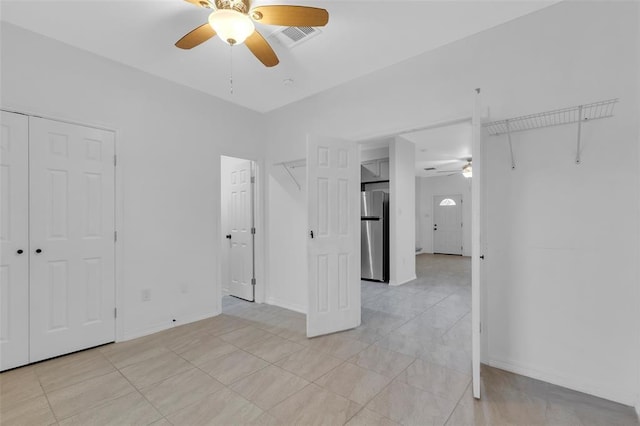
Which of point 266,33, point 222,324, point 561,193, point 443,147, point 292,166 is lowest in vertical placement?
point 222,324

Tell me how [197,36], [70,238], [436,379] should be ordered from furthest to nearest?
[70,238], [436,379], [197,36]

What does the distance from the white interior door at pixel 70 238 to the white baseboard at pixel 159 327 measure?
163mm

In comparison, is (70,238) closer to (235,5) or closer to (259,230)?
(259,230)

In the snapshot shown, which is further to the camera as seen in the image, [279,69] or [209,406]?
[279,69]

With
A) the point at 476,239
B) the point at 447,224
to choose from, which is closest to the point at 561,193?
the point at 476,239

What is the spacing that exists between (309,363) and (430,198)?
889cm

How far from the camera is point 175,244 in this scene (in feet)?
11.1

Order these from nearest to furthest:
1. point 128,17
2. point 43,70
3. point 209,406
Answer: point 209,406
point 128,17
point 43,70

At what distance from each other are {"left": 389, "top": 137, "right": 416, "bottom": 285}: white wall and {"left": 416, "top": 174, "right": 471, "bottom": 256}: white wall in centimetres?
453

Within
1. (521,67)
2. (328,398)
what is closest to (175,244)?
(328,398)

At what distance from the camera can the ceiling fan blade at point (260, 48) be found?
2057 millimetres

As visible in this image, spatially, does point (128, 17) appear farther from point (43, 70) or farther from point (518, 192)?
point (518, 192)

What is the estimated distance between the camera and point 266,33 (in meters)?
2.45

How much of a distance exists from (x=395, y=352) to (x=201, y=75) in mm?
3546
